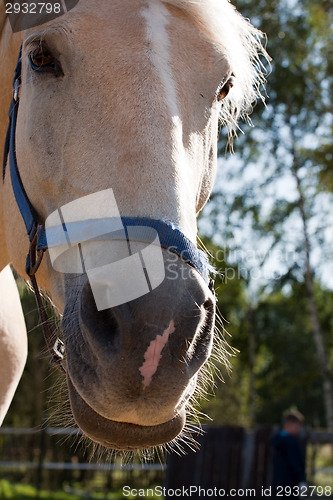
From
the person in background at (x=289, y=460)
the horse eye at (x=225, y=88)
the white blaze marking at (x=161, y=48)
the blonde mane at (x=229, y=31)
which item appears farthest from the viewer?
the person in background at (x=289, y=460)

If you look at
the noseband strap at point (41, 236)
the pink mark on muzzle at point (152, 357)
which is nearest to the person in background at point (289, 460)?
the noseband strap at point (41, 236)

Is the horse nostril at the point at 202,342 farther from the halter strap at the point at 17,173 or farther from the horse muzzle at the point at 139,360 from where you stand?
the halter strap at the point at 17,173

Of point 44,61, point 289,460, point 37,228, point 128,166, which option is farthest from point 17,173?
point 289,460

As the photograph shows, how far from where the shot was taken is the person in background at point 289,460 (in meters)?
7.16

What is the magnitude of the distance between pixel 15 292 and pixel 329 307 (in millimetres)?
21358

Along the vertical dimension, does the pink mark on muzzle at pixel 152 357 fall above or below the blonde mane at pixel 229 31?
below

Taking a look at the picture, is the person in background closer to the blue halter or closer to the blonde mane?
the blonde mane

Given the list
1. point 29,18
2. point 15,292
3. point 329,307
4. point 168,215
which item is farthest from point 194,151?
point 329,307

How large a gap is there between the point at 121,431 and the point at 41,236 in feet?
2.52

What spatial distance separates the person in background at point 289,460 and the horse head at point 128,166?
5986 mm

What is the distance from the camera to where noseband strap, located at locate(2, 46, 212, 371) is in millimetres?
1613

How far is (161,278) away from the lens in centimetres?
153

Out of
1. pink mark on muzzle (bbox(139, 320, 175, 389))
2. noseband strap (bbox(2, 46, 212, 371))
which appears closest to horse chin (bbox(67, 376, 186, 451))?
pink mark on muzzle (bbox(139, 320, 175, 389))

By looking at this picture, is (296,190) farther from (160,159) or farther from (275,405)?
(275,405)
